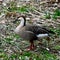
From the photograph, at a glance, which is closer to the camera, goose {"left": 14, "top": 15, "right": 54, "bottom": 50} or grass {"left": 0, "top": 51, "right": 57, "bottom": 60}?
grass {"left": 0, "top": 51, "right": 57, "bottom": 60}

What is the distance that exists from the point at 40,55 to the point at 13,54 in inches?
24.5

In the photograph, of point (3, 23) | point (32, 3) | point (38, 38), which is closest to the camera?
point (38, 38)

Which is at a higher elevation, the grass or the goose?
the goose

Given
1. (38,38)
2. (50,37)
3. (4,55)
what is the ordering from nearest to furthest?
(4,55)
(38,38)
(50,37)

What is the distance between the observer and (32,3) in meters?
12.7

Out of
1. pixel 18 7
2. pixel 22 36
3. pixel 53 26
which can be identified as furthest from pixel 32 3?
pixel 22 36

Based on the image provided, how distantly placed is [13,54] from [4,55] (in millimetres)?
243

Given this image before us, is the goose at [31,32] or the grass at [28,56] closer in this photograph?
the grass at [28,56]

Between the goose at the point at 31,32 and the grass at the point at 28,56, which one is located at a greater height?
the goose at the point at 31,32

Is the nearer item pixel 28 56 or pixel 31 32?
pixel 28 56

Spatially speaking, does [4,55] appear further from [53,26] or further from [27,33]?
[53,26]

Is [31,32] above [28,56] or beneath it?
above

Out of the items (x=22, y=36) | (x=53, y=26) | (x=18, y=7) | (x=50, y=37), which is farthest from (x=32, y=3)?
(x=22, y=36)

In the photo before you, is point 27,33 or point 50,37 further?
point 50,37
